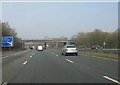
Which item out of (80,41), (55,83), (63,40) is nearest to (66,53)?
(55,83)

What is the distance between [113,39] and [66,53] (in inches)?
2372

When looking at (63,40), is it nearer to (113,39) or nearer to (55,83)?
(113,39)

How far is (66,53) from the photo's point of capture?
4197 cm

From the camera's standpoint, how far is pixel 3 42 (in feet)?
203

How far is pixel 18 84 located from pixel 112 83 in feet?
12.1

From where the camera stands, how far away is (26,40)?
166 meters

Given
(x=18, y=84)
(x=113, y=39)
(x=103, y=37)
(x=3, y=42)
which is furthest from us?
(x=103, y=37)

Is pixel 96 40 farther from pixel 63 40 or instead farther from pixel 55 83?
pixel 55 83

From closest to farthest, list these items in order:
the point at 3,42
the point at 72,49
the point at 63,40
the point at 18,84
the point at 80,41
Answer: the point at 18,84
the point at 72,49
the point at 3,42
the point at 80,41
the point at 63,40

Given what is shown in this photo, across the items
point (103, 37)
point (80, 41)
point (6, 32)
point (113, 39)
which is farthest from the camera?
point (80, 41)

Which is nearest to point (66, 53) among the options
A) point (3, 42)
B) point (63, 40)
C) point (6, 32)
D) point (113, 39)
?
point (3, 42)

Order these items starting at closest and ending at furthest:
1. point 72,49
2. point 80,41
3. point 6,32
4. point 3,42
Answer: point 72,49 < point 3,42 < point 6,32 < point 80,41

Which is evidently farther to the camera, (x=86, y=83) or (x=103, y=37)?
A: (x=103, y=37)

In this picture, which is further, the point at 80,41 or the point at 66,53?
the point at 80,41
